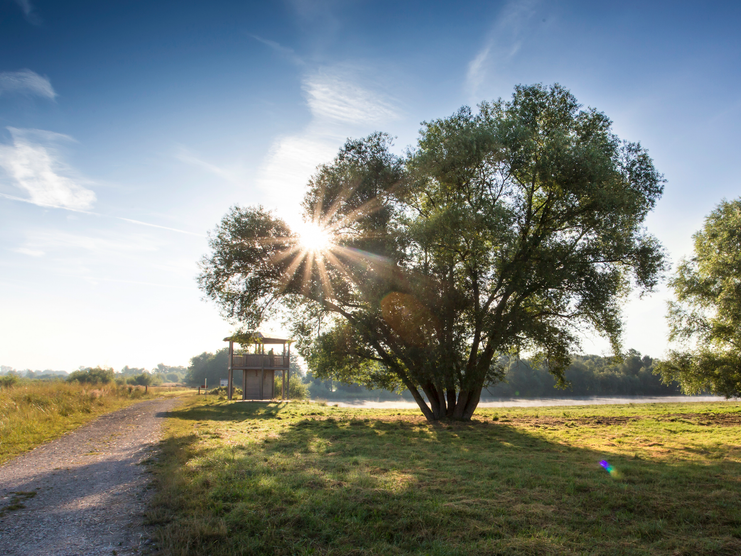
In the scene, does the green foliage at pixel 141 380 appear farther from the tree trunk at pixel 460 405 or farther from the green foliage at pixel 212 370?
the tree trunk at pixel 460 405

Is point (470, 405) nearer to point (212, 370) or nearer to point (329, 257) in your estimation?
point (329, 257)

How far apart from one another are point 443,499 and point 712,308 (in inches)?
876

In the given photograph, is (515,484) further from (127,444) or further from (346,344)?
(346,344)

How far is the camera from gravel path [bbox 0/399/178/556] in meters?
4.27

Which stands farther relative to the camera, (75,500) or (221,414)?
(221,414)

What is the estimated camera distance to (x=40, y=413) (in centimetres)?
1440

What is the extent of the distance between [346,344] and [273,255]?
4.77m

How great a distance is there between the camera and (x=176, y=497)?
5.58 meters

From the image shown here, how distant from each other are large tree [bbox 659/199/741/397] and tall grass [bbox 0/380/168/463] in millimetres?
25854

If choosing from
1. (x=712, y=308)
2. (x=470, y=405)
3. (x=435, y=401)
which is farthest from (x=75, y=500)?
(x=712, y=308)

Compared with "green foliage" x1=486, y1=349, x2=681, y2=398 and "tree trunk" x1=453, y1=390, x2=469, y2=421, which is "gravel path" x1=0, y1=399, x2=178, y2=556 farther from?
"green foliage" x1=486, y1=349, x2=681, y2=398

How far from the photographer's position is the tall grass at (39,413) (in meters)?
10.6

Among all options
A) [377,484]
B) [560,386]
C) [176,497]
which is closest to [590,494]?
[377,484]

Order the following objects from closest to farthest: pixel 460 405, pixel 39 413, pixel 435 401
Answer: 1. pixel 39 413
2. pixel 460 405
3. pixel 435 401
